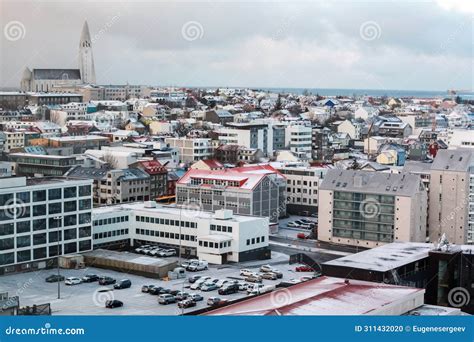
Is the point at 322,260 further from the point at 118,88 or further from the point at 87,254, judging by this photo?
the point at 118,88

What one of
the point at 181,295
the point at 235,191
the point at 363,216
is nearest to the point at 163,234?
the point at 235,191

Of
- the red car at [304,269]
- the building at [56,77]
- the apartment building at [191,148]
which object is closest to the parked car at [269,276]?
the red car at [304,269]

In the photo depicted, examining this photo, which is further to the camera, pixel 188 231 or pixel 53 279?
Result: pixel 188 231

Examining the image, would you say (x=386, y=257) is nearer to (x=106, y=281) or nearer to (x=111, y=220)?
(x=106, y=281)

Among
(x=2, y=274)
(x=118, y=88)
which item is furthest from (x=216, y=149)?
(x=118, y=88)

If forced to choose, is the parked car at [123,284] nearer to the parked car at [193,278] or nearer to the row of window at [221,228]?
the parked car at [193,278]
